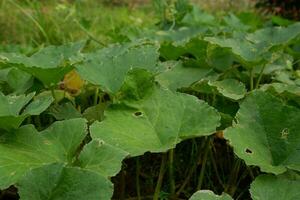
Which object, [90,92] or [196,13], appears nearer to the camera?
[90,92]

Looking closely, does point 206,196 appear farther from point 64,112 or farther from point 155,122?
point 64,112

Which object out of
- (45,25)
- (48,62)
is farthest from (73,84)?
(45,25)

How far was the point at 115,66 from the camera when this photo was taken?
1.35 metres

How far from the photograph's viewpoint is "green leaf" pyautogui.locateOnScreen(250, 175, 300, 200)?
991 mm

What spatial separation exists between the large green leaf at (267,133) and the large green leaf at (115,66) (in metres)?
0.30

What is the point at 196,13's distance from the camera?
127 inches

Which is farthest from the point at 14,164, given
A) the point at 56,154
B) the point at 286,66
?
the point at 286,66

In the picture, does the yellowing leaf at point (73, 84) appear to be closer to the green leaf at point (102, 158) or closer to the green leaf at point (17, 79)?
the green leaf at point (17, 79)

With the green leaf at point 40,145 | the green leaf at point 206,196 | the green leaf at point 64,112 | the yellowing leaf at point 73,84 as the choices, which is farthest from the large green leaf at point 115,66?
the green leaf at point 206,196

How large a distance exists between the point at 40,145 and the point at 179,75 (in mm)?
546

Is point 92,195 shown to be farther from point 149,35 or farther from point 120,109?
point 149,35

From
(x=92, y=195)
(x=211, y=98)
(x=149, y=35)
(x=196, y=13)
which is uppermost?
(x=92, y=195)

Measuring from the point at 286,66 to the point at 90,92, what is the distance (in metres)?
0.66

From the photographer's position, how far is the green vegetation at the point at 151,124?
3.30ft
